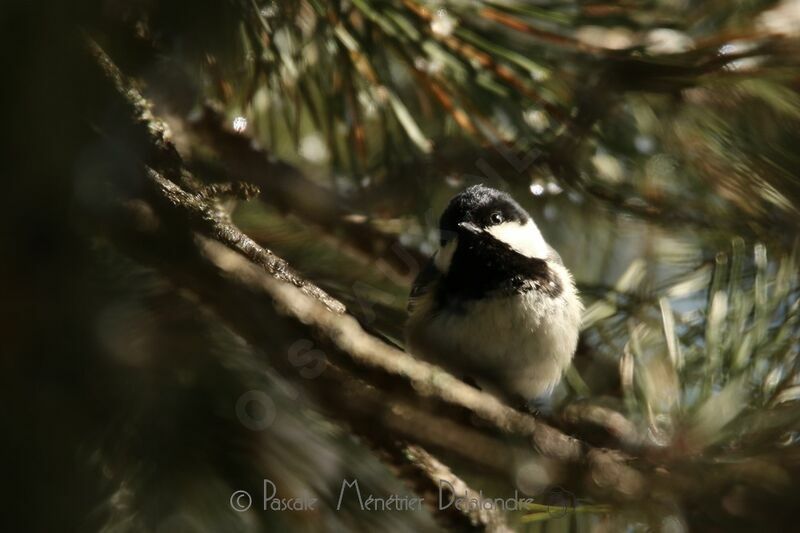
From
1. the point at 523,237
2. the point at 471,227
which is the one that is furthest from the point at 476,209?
the point at 523,237

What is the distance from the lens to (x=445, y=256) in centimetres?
193

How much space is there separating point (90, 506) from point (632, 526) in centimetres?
60

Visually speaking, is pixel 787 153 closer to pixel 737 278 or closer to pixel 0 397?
pixel 737 278

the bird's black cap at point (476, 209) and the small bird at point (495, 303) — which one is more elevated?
the bird's black cap at point (476, 209)

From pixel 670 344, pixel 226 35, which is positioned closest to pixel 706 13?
pixel 670 344

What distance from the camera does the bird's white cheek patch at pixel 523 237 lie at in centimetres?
191

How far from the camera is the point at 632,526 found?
92cm

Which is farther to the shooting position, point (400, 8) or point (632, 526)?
point (400, 8)

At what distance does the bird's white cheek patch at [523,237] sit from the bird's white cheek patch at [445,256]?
0.10 meters

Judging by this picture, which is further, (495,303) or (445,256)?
(445,256)

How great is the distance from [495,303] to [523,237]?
0.82ft

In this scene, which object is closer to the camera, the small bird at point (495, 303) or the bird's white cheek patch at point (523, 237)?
the small bird at point (495, 303)

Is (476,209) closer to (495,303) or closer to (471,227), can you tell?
(471,227)

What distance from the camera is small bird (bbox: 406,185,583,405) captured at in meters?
1.76
